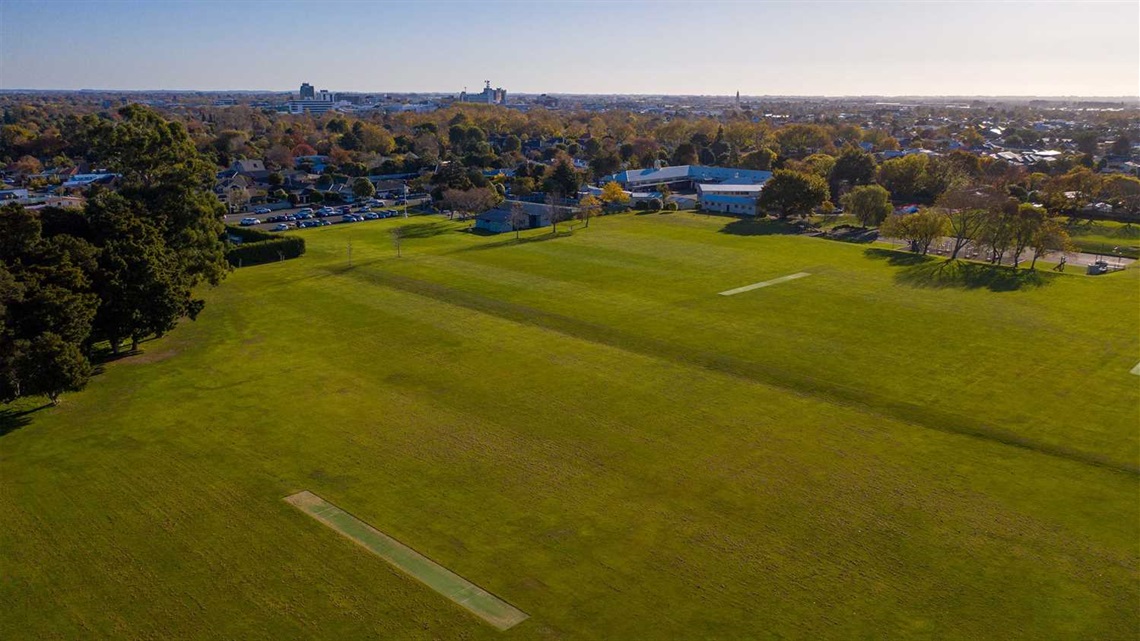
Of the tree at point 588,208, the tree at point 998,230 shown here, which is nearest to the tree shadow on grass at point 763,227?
the tree at point 588,208

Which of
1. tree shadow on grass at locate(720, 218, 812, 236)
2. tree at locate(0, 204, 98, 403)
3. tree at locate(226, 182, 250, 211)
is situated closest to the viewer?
tree at locate(0, 204, 98, 403)

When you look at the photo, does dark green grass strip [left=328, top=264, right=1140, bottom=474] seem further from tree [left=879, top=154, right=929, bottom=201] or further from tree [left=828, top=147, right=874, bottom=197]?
tree [left=828, top=147, right=874, bottom=197]

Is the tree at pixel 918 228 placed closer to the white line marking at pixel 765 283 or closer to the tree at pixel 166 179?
the white line marking at pixel 765 283

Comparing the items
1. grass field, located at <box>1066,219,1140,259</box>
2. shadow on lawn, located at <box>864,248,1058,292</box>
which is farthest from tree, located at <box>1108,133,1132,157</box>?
shadow on lawn, located at <box>864,248,1058,292</box>

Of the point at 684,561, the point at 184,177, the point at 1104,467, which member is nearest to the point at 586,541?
the point at 684,561

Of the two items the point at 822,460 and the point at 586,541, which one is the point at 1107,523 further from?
the point at 586,541

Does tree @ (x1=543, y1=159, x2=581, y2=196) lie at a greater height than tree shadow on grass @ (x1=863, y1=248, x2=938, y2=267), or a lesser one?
greater
